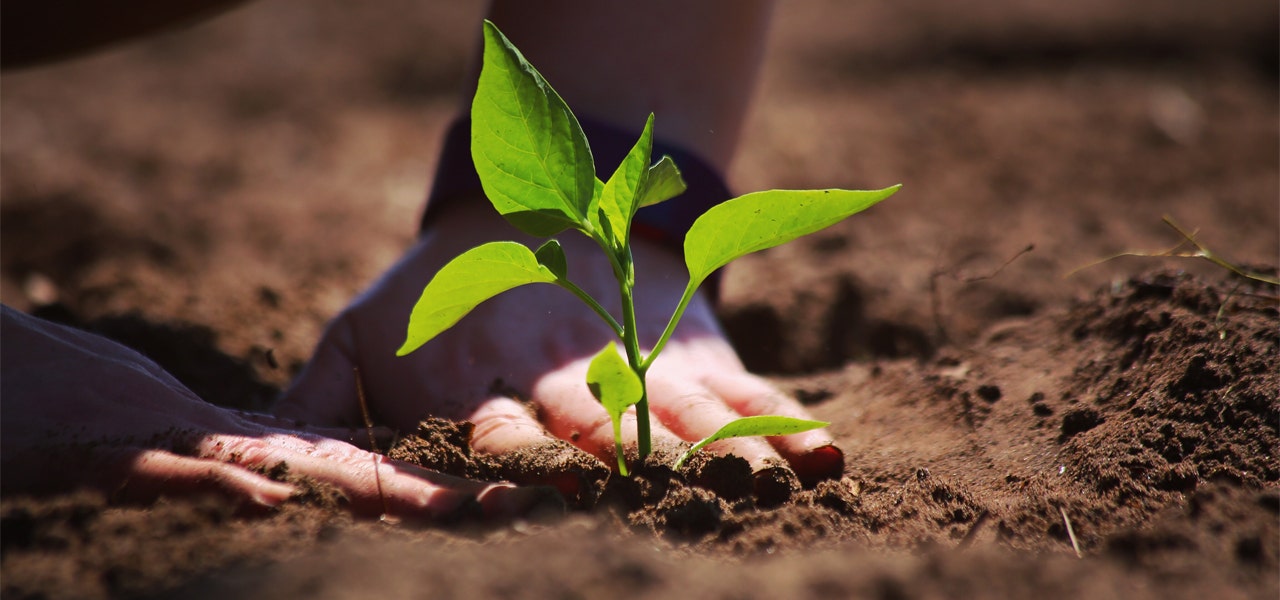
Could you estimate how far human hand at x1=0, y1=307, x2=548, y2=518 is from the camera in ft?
3.18

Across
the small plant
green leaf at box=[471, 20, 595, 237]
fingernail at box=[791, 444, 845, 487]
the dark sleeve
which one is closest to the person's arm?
fingernail at box=[791, 444, 845, 487]

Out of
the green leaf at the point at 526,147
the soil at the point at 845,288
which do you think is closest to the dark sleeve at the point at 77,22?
the soil at the point at 845,288

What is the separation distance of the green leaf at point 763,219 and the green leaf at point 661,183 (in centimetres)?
6

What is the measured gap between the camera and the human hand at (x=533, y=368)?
48.3 inches

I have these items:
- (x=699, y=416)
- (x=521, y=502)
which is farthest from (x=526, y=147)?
(x=699, y=416)

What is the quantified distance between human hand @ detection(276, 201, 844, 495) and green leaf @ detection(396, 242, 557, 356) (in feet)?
0.83

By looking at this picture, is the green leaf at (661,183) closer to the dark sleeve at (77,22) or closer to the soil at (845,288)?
the soil at (845,288)

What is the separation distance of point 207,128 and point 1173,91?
139 inches

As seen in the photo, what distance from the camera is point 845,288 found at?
6.76 ft

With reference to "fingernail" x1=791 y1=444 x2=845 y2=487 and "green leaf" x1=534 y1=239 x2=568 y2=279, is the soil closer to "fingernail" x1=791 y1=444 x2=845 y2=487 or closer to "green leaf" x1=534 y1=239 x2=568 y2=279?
"fingernail" x1=791 y1=444 x2=845 y2=487

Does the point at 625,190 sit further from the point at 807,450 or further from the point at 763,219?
the point at 807,450

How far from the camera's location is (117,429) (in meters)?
1.03

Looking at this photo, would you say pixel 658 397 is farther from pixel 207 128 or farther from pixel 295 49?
pixel 295 49

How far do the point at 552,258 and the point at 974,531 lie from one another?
546 millimetres
